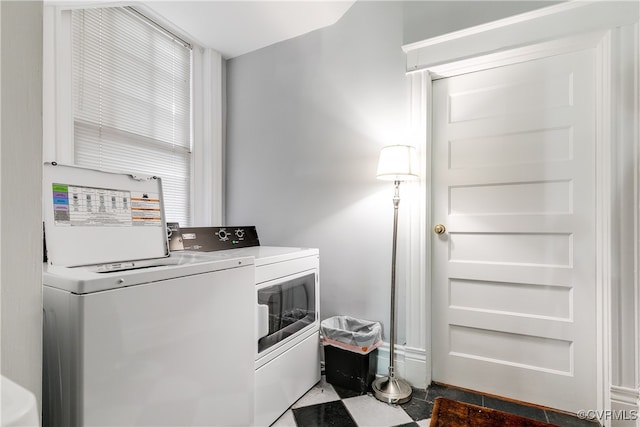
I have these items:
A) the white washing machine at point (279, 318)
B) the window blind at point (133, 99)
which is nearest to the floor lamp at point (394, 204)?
the white washing machine at point (279, 318)

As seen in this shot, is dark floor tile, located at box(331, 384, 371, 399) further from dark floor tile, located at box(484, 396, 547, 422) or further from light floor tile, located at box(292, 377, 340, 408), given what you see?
dark floor tile, located at box(484, 396, 547, 422)

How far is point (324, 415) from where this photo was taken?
1643mm

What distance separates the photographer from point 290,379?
1699 millimetres

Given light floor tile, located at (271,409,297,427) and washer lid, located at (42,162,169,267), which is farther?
light floor tile, located at (271,409,297,427)

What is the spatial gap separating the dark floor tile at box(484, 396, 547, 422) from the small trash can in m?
0.66

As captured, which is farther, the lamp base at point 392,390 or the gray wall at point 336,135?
the gray wall at point 336,135

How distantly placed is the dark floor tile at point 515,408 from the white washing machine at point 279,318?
100 centimetres

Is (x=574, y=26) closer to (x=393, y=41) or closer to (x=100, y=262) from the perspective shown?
(x=393, y=41)

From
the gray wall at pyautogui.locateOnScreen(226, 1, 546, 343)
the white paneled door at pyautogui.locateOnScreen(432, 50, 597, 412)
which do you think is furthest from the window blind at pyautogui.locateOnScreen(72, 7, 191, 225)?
the white paneled door at pyautogui.locateOnScreen(432, 50, 597, 412)

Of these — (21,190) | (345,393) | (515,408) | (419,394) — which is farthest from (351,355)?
(21,190)

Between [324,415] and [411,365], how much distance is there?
616mm

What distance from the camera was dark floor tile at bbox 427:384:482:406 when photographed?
178 centimetres

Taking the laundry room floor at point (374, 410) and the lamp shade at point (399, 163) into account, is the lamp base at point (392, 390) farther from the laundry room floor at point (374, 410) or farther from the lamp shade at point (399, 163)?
the lamp shade at point (399, 163)

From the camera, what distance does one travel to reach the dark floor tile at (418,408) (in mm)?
1633
